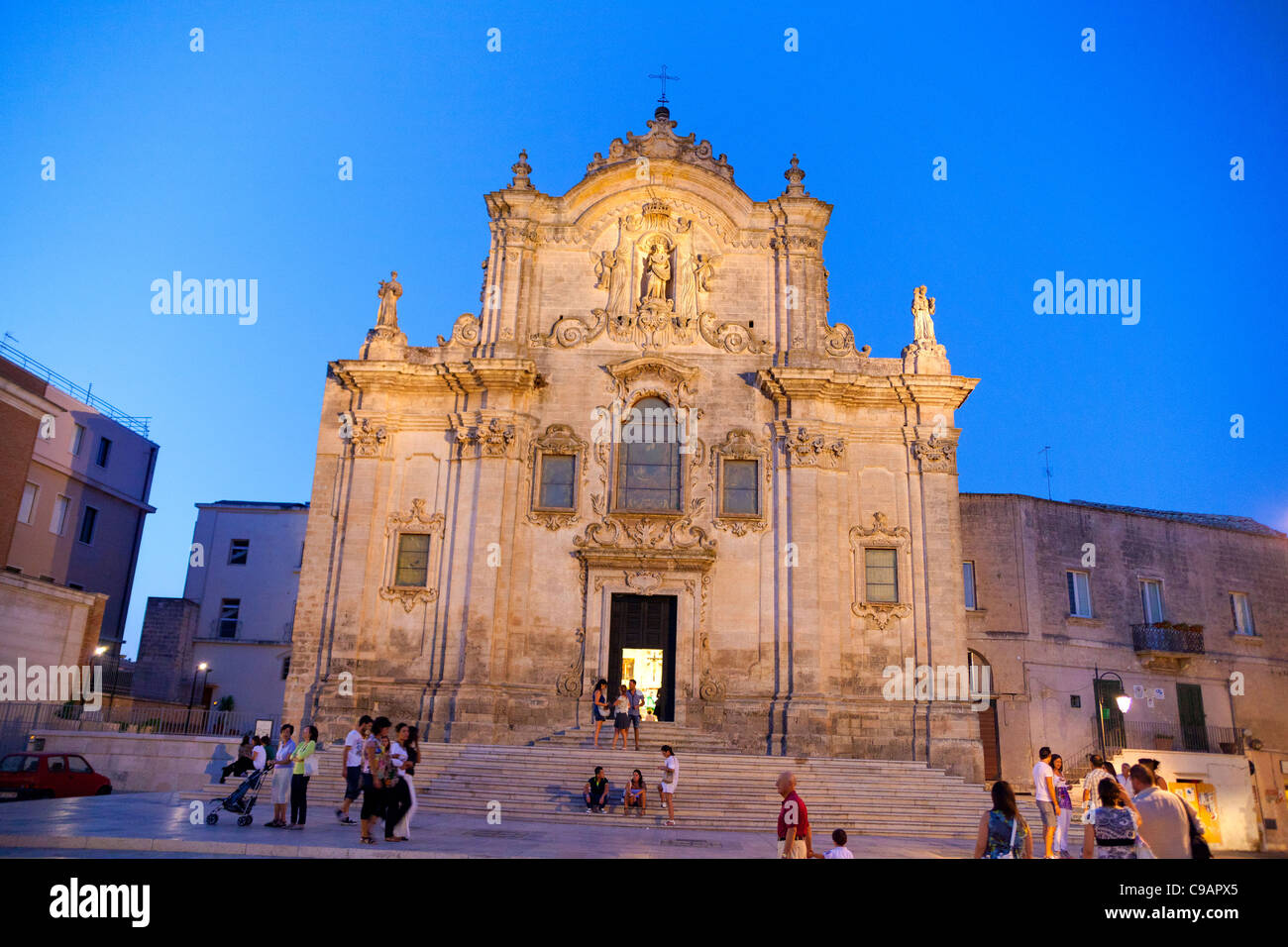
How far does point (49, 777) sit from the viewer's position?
810 inches

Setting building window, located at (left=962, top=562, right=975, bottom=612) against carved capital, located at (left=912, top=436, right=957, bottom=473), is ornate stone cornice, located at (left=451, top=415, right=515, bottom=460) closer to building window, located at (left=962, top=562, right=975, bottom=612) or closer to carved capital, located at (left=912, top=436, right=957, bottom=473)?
carved capital, located at (left=912, top=436, right=957, bottom=473)

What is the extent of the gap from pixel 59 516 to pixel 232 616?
837 centimetres

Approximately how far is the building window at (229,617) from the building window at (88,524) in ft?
20.0

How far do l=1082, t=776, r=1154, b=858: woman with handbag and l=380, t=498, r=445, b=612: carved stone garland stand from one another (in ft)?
64.1

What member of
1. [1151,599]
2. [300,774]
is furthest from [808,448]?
[300,774]

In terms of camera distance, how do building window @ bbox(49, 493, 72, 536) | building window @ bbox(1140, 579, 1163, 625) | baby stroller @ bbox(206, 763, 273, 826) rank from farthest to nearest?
building window @ bbox(49, 493, 72, 536), building window @ bbox(1140, 579, 1163, 625), baby stroller @ bbox(206, 763, 273, 826)

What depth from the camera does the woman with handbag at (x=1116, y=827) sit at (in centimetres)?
741

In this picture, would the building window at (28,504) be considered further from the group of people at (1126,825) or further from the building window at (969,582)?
the group of people at (1126,825)

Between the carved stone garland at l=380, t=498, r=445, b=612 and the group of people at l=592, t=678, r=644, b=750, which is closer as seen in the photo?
the group of people at l=592, t=678, r=644, b=750

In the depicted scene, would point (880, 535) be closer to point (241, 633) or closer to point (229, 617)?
point (241, 633)

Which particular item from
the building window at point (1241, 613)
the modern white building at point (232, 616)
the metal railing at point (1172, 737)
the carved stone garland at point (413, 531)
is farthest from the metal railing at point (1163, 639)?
the modern white building at point (232, 616)

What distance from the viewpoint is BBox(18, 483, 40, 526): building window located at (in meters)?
34.2

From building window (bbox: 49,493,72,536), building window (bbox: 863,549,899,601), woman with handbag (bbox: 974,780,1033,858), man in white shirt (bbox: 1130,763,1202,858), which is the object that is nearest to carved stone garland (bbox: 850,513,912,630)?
building window (bbox: 863,549,899,601)

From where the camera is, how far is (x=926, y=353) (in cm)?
2645
